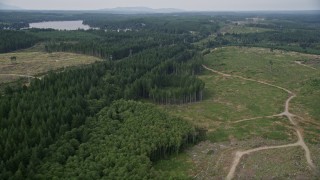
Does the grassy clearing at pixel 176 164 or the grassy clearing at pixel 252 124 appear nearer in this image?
the grassy clearing at pixel 176 164

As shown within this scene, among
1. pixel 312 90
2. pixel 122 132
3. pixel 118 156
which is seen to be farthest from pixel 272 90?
pixel 118 156

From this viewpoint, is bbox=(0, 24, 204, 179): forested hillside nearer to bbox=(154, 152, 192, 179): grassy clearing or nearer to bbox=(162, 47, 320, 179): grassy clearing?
bbox=(154, 152, 192, 179): grassy clearing

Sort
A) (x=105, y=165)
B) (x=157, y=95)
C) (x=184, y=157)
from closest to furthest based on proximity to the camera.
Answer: (x=105, y=165) < (x=184, y=157) < (x=157, y=95)

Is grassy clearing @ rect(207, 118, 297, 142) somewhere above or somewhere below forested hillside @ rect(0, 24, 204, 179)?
below

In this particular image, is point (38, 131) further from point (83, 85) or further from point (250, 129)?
point (250, 129)

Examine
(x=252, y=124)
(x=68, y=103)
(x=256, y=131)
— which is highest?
(x=68, y=103)

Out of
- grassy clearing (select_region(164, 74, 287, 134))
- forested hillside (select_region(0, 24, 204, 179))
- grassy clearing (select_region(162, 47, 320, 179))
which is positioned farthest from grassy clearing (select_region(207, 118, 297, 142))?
forested hillside (select_region(0, 24, 204, 179))

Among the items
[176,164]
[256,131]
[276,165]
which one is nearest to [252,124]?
[256,131]

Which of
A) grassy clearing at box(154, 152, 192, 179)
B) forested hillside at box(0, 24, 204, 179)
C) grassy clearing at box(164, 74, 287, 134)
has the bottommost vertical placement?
grassy clearing at box(154, 152, 192, 179)

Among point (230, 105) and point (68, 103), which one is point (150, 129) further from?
point (230, 105)

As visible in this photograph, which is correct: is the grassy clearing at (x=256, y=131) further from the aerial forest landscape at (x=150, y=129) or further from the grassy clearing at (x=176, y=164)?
the grassy clearing at (x=176, y=164)

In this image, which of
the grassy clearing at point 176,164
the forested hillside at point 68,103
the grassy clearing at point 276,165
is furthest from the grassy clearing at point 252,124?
the forested hillside at point 68,103
